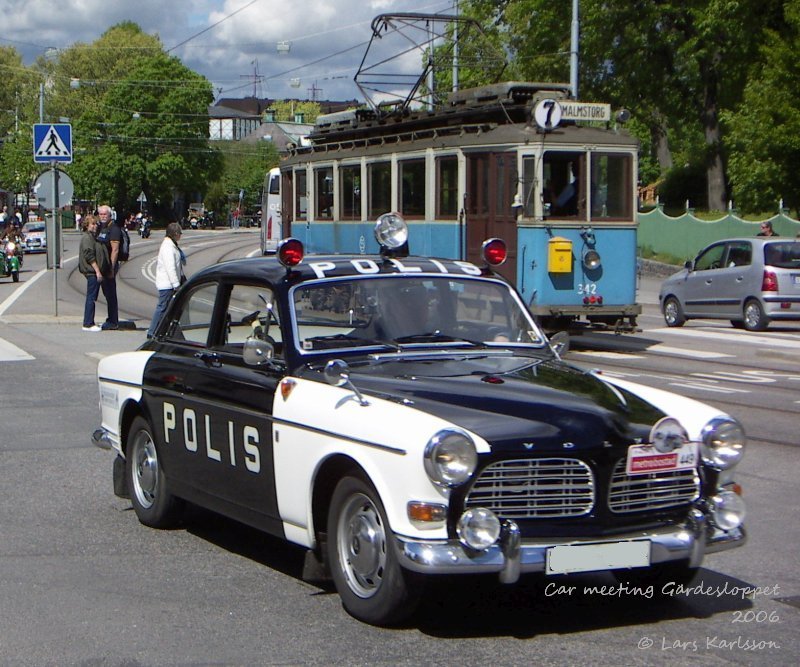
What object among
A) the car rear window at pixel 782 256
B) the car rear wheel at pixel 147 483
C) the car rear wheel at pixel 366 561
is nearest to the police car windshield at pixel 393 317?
the car rear wheel at pixel 366 561

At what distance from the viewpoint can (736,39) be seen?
142ft

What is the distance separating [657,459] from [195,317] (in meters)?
3.10

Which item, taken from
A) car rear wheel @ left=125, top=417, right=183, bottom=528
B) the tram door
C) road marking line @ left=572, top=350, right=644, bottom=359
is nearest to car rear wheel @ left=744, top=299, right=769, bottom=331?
road marking line @ left=572, top=350, right=644, bottom=359

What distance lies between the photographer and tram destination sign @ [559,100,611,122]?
18578 millimetres

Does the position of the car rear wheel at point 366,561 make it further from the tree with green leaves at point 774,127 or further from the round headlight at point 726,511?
the tree with green leaves at point 774,127

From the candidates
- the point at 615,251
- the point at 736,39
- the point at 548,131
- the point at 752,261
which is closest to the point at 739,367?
the point at 615,251

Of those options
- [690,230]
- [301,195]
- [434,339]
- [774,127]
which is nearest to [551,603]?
[434,339]

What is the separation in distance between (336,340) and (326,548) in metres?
1.13

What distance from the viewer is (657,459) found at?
18.2ft

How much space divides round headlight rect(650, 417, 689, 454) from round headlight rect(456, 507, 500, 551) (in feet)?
2.84

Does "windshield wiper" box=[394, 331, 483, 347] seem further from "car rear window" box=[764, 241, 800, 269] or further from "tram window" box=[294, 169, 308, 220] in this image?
"tram window" box=[294, 169, 308, 220]

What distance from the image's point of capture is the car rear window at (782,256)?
22.3 meters

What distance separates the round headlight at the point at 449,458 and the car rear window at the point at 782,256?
1830 cm

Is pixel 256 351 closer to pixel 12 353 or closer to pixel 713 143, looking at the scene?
pixel 12 353
